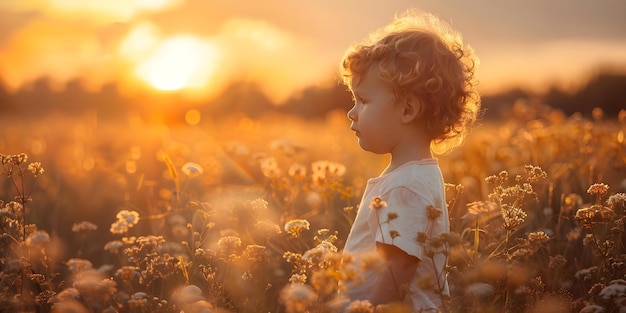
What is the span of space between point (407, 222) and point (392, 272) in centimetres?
21

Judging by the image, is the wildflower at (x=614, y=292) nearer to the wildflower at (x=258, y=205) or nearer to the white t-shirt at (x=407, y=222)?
the white t-shirt at (x=407, y=222)

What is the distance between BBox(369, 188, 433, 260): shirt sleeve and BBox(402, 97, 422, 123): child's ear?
35cm

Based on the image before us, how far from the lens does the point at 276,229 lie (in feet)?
11.5

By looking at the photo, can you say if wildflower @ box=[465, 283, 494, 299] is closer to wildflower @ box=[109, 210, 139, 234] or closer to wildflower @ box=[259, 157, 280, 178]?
wildflower @ box=[109, 210, 139, 234]

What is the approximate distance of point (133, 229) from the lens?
4965mm

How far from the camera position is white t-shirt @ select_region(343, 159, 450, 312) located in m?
2.86

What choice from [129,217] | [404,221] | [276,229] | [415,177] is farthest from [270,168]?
[404,221]

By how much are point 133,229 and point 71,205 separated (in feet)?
3.61

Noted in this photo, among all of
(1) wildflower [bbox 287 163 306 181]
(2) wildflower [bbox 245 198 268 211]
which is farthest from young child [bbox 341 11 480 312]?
(1) wildflower [bbox 287 163 306 181]

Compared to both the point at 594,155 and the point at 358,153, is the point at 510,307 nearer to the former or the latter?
the point at 594,155

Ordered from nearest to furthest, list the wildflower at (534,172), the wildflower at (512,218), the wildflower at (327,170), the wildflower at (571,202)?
1. the wildflower at (512,218)
2. the wildflower at (534,172)
3. the wildflower at (571,202)
4. the wildflower at (327,170)

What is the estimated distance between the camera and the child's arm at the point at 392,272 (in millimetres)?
2869

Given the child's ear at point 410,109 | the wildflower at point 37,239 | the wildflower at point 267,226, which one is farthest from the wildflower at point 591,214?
the wildflower at point 37,239

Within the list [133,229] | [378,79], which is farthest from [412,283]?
[133,229]
